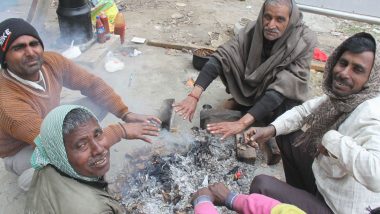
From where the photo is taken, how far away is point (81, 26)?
17.1 ft

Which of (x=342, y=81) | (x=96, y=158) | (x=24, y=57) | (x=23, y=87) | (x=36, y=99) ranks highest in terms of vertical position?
(x=342, y=81)

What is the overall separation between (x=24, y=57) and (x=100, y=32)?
2986 mm

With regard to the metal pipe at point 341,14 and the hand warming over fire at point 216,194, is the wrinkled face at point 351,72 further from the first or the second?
the metal pipe at point 341,14

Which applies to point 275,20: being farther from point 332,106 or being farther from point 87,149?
point 87,149

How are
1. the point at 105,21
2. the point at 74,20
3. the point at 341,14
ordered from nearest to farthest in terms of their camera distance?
1. the point at 74,20
2. the point at 105,21
3. the point at 341,14

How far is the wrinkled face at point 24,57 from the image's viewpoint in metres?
2.60

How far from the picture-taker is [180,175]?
338 cm

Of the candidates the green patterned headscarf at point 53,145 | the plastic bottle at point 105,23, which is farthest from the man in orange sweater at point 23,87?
the plastic bottle at point 105,23

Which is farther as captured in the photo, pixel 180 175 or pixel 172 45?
pixel 172 45

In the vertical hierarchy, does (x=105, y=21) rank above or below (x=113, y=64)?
above

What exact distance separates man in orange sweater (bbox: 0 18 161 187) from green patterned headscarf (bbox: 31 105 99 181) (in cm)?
79

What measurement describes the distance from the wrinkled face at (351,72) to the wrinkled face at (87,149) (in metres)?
1.70

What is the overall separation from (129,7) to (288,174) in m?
5.63

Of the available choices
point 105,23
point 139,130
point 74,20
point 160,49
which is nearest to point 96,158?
point 139,130
